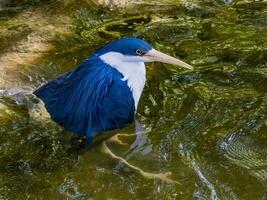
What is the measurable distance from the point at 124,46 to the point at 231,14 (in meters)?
2.15

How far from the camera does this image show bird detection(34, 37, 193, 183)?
390 cm

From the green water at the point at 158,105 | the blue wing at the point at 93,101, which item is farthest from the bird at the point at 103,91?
the green water at the point at 158,105

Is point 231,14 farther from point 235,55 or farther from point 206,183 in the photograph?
point 206,183

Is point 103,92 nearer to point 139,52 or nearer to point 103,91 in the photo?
point 103,91

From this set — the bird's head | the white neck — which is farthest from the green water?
the bird's head

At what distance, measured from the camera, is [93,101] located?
3.89m

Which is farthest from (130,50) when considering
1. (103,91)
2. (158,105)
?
(158,105)

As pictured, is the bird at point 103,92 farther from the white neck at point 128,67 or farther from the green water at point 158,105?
the green water at point 158,105

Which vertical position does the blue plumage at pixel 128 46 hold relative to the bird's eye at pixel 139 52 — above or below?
above

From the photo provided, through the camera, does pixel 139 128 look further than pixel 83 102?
Yes

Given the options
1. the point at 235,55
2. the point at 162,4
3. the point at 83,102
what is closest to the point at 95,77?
the point at 83,102

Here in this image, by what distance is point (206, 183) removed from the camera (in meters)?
3.74

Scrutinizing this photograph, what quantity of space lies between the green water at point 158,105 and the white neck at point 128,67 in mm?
372

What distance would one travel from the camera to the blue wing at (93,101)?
12.8 ft
